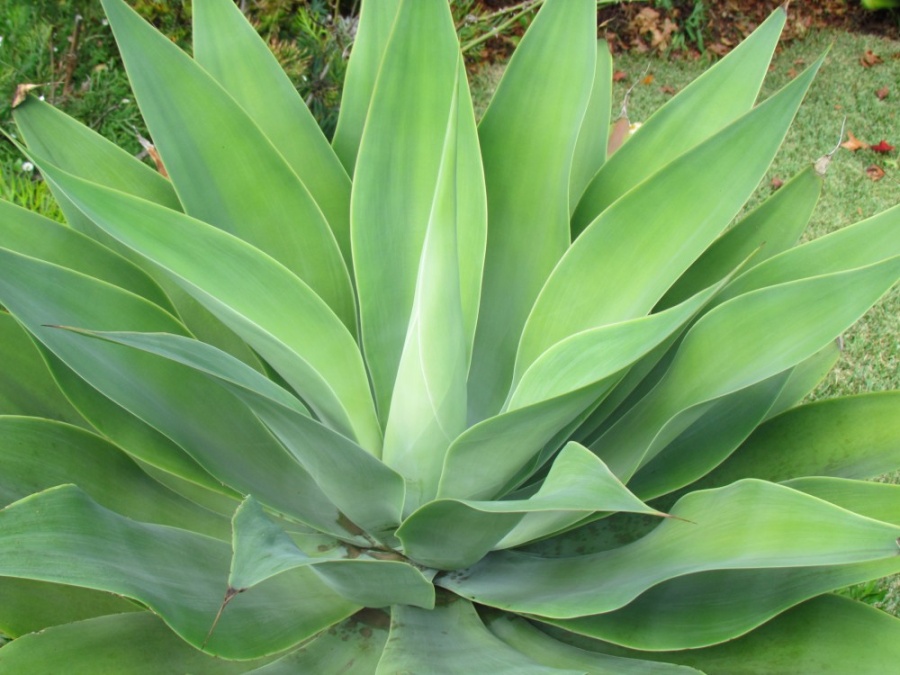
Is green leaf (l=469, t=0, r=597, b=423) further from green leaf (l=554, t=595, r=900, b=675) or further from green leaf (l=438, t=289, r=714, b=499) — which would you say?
green leaf (l=554, t=595, r=900, b=675)

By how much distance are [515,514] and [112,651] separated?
0.48m

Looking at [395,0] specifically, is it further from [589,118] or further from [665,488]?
[665,488]

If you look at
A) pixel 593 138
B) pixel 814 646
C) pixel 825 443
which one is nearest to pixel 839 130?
pixel 593 138

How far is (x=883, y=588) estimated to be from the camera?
1974 millimetres

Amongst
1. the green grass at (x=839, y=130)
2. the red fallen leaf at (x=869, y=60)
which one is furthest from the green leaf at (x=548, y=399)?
the red fallen leaf at (x=869, y=60)

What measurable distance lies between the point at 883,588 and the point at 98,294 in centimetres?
169

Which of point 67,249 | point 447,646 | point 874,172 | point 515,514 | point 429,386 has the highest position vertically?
point 67,249

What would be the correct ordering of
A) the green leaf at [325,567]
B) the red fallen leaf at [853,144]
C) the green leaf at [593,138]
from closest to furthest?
1. the green leaf at [325,567]
2. the green leaf at [593,138]
3. the red fallen leaf at [853,144]

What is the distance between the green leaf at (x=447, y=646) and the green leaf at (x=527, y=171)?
0.98ft

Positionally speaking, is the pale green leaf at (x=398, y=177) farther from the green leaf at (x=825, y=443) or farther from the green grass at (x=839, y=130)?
the green grass at (x=839, y=130)

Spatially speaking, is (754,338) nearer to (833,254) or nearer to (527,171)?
(833,254)

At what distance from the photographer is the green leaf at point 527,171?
132 cm

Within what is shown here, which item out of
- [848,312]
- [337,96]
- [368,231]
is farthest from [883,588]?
[337,96]

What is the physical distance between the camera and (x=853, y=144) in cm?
400
